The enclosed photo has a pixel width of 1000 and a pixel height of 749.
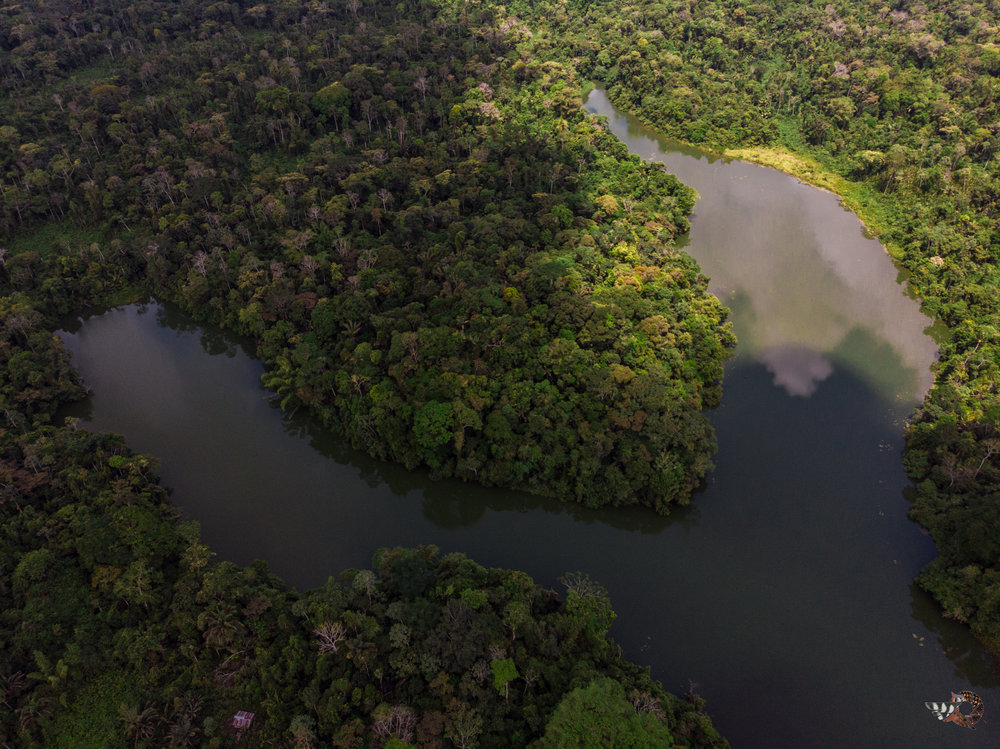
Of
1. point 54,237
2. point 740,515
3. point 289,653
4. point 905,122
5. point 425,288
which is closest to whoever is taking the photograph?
point 289,653

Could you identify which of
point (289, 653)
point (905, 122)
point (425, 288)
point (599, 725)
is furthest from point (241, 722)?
point (905, 122)

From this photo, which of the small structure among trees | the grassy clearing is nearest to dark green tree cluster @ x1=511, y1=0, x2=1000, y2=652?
the small structure among trees

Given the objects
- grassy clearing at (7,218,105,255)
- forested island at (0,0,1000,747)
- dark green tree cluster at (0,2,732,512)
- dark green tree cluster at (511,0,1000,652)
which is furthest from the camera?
grassy clearing at (7,218,105,255)

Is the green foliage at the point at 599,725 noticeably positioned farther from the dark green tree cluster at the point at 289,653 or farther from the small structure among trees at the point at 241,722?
the small structure among trees at the point at 241,722

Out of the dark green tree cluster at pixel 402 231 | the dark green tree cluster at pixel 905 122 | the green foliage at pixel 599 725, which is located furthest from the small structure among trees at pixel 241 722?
the dark green tree cluster at pixel 905 122

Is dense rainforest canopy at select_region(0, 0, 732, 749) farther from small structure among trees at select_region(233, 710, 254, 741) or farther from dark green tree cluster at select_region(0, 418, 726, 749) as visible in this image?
small structure among trees at select_region(233, 710, 254, 741)

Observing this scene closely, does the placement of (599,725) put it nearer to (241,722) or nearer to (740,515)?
(241,722)

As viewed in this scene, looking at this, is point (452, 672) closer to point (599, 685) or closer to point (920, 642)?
point (599, 685)
